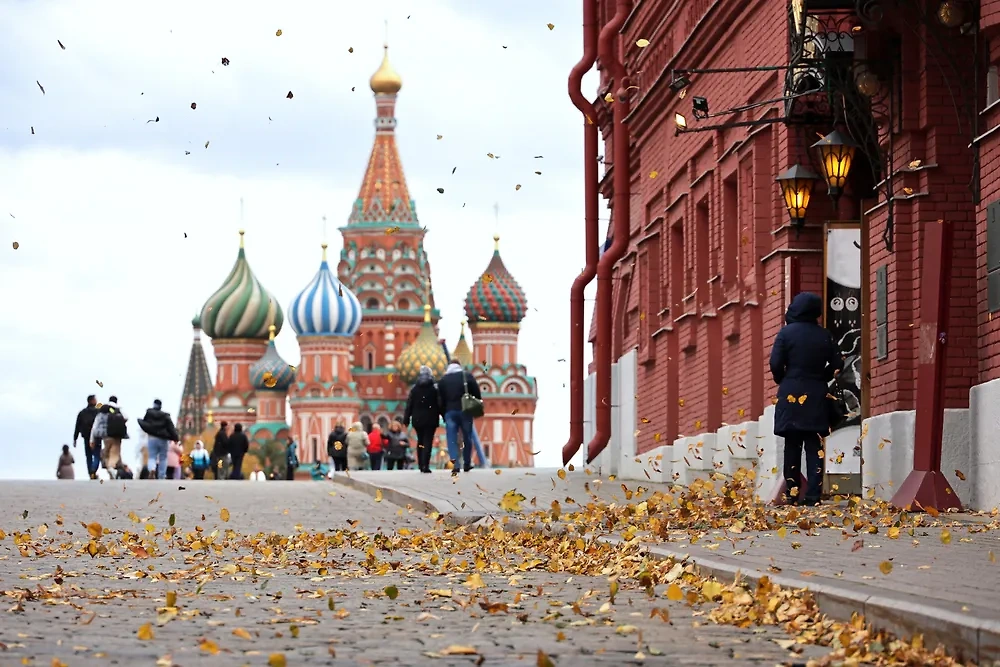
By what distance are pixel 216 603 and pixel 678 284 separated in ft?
62.0

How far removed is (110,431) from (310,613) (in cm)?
2708

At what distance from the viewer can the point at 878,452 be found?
18578 millimetres

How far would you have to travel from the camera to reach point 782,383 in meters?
17.8

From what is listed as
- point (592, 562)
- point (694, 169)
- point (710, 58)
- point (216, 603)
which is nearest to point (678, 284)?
point (694, 169)

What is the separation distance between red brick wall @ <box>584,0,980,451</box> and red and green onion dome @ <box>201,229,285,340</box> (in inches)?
5020

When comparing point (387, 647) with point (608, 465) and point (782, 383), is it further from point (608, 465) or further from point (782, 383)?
point (608, 465)

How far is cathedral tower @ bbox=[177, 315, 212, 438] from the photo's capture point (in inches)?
6934

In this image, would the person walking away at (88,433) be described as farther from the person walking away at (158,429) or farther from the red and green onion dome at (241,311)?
the red and green onion dome at (241,311)

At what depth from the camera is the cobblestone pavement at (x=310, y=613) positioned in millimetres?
8086

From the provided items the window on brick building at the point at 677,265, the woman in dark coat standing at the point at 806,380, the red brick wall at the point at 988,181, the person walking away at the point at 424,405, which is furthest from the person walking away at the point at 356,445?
the red brick wall at the point at 988,181

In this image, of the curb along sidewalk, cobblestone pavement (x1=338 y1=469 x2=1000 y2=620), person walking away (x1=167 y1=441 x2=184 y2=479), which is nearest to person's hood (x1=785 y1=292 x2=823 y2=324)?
cobblestone pavement (x1=338 y1=469 x2=1000 y2=620)

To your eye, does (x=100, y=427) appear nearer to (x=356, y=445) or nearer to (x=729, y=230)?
(x=356, y=445)

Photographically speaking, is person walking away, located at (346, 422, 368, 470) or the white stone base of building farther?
person walking away, located at (346, 422, 368, 470)

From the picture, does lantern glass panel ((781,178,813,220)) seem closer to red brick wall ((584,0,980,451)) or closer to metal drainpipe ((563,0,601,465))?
red brick wall ((584,0,980,451))
